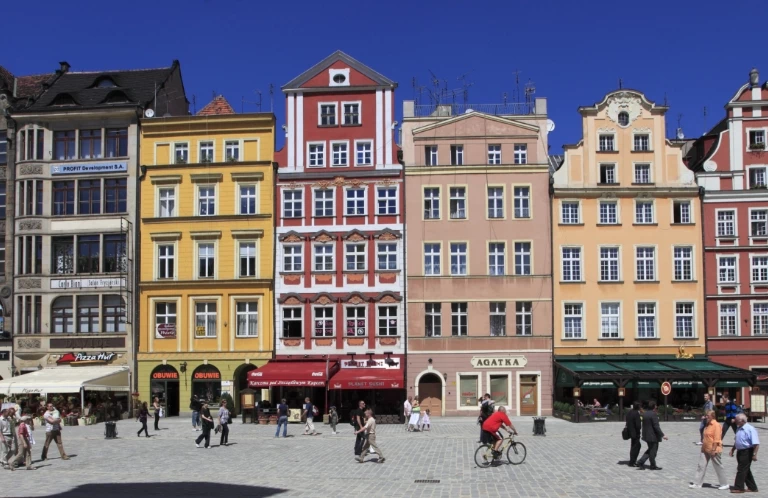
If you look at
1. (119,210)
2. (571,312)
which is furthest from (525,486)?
(119,210)

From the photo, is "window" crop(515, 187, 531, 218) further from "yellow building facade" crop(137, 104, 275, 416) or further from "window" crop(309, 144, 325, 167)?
"yellow building facade" crop(137, 104, 275, 416)

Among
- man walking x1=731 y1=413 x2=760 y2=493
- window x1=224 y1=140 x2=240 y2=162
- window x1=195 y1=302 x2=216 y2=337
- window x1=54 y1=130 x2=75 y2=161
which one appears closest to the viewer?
man walking x1=731 y1=413 x2=760 y2=493

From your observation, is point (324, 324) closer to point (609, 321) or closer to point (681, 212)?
point (609, 321)

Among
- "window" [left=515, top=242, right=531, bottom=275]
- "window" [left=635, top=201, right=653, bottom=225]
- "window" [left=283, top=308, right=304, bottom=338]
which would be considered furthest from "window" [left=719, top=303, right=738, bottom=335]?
"window" [left=283, top=308, right=304, bottom=338]

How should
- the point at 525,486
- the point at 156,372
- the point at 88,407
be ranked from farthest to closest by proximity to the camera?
1. the point at 156,372
2. the point at 88,407
3. the point at 525,486

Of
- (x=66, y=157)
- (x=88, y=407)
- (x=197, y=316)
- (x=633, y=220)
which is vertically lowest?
(x=88, y=407)

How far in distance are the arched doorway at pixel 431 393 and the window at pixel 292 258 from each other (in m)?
8.69

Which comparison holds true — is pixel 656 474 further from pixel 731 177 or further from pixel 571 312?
pixel 731 177

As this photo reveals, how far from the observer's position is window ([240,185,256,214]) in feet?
157

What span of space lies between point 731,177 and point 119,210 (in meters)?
32.0

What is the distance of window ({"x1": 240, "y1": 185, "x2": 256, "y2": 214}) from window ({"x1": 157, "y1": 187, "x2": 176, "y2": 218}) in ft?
12.1

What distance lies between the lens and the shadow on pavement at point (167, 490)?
19.2 metres

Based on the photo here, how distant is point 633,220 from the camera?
46719 mm

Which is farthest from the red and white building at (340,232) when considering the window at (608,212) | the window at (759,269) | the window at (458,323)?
the window at (759,269)
